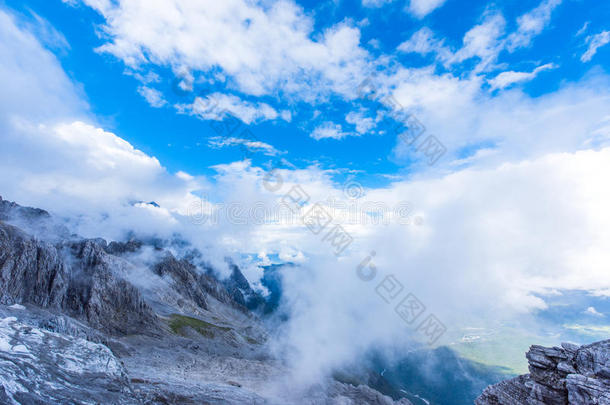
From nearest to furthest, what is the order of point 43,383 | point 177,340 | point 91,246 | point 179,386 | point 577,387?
1. point 577,387
2. point 43,383
3. point 179,386
4. point 177,340
5. point 91,246

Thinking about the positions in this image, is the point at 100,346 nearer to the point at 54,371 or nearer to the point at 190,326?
the point at 54,371

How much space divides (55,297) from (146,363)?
168ft

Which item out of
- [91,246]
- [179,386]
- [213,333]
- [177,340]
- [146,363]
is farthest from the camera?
[213,333]

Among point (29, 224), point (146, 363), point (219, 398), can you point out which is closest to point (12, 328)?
point (219, 398)

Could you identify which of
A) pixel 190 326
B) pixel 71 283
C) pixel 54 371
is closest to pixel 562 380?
pixel 54 371

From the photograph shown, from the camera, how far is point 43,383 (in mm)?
31203

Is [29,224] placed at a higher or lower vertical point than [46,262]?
higher

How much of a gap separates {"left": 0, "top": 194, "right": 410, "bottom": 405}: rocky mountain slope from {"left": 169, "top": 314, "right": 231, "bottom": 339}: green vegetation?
0.87m

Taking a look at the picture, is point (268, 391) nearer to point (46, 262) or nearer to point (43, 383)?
point (43, 383)

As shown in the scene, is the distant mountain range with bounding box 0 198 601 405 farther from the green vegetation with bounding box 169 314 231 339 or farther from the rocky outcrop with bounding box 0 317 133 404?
the green vegetation with bounding box 169 314 231 339

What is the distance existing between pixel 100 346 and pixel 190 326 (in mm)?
144129

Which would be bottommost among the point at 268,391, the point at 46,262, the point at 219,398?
the point at 268,391

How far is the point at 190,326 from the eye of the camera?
175 meters

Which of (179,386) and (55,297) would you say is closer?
(179,386)
